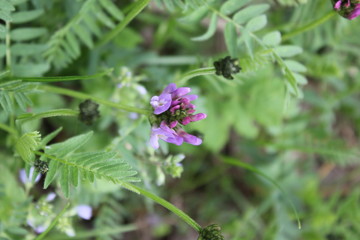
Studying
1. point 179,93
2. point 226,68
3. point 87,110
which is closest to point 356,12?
point 226,68

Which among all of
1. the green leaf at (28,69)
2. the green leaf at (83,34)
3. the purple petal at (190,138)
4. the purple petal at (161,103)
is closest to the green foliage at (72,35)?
the green leaf at (83,34)

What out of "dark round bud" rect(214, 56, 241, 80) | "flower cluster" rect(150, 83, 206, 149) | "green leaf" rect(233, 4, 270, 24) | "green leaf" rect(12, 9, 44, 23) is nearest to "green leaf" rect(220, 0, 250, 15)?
"green leaf" rect(233, 4, 270, 24)

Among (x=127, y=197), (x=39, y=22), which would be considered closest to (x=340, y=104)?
(x=127, y=197)

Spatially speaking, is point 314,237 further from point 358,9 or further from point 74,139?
point 74,139

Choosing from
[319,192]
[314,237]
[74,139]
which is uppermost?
[319,192]

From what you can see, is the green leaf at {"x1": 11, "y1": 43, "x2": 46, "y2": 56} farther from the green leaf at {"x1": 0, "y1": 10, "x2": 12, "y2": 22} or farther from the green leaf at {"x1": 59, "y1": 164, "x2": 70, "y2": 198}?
the green leaf at {"x1": 59, "y1": 164, "x2": 70, "y2": 198}

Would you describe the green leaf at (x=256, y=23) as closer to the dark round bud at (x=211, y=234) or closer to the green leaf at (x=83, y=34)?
the green leaf at (x=83, y=34)
